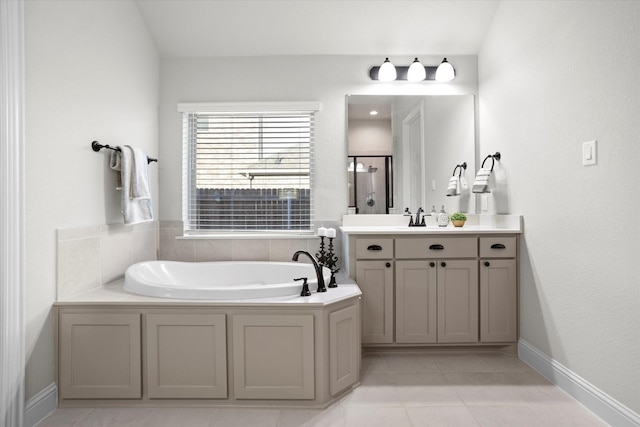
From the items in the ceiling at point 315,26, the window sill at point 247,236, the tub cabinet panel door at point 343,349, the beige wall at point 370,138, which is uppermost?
the ceiling at point 315,26

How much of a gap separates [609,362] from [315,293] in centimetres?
143

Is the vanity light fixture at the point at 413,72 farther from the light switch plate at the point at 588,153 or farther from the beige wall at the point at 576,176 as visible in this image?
the light switch plate at the point at 588,153

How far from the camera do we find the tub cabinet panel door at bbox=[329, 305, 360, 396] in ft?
6.37

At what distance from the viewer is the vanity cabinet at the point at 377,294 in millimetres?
2551

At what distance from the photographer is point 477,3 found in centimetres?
275

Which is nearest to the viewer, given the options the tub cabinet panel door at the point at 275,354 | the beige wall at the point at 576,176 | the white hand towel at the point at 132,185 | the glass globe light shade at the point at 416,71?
the beige wall at the point at 576,176

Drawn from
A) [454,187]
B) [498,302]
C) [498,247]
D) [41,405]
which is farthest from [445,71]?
[41,405]

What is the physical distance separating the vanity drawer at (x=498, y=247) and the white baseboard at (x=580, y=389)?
589 mm

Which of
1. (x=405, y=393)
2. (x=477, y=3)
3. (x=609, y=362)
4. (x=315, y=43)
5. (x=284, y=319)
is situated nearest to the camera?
(x=609, y=362)

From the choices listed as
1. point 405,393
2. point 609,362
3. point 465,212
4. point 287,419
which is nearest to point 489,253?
point 465,212

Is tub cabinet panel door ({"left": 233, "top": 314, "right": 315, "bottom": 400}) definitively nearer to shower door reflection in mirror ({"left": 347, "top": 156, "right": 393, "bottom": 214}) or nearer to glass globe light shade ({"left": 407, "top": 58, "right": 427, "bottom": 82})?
shower door reflection in mirror ({"left": 347, "top": 156, "right": 393, "bottom": 214})

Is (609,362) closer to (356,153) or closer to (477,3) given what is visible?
(356,153)

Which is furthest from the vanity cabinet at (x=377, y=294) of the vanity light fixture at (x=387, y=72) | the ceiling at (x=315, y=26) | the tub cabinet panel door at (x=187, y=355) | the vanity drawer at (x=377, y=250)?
the ceiling at (x=315, y=26)

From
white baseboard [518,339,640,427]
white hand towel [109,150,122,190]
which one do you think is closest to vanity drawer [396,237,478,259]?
white baseboard [518,339,640,427]
